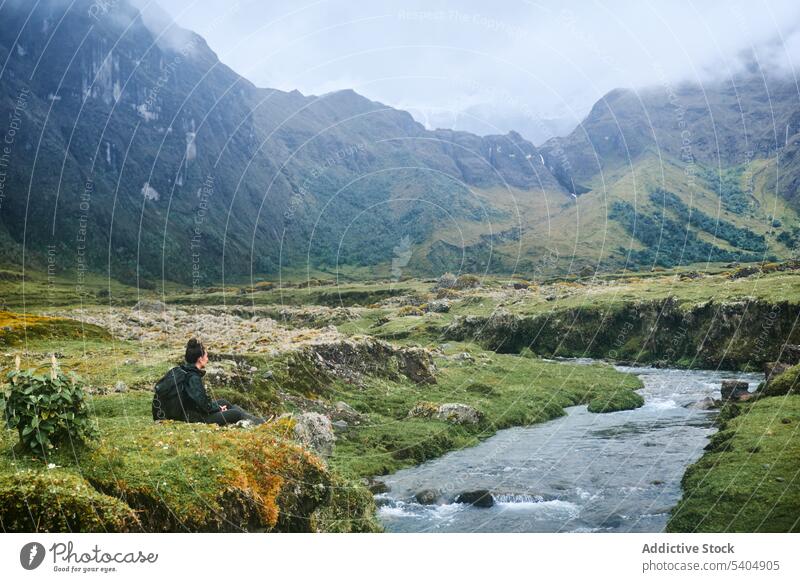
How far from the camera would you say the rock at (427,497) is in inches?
853

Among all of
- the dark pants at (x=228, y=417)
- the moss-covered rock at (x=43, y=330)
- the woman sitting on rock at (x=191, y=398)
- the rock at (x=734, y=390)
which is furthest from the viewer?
the moss-covered rock at (x=43, y=330)

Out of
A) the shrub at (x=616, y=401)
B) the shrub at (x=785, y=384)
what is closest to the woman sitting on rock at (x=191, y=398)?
the shrub at (x=785, y=384)

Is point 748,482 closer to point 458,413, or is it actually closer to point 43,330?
point 458,413

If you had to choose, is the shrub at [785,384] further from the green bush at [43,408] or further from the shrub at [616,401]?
the green bush at [43,408]

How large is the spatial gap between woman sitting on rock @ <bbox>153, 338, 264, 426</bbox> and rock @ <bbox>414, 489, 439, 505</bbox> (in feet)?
27.1

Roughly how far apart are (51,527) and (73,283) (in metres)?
192

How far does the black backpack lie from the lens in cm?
1512

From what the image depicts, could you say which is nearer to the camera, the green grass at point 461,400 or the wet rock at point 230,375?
the green grass at point 461,400

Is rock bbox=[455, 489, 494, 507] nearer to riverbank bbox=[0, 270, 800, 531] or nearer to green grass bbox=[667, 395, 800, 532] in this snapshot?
riverbank bbox=[0, 270, 800, 531]

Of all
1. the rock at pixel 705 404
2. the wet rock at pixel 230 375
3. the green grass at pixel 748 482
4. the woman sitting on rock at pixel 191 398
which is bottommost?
the rock at pixel 705 404

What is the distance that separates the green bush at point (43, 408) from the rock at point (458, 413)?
22079mm

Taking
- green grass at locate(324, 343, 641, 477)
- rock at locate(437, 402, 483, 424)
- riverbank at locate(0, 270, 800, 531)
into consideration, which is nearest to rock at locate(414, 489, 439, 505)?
riverbank at locate(0, 270, 800, 531)

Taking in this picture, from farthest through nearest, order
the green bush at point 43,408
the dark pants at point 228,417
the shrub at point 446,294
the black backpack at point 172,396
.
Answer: the shrub at point 446,294, the dark pants at point 228,417, the black backpack at point 172,396, the green bush at point 43,408
